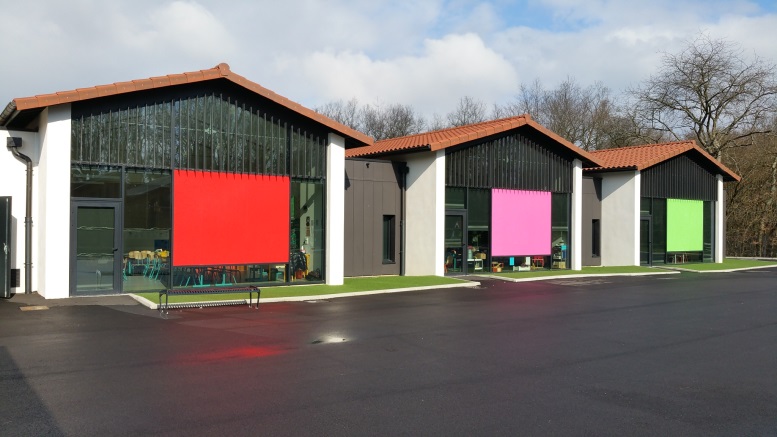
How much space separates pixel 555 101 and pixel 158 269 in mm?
42028

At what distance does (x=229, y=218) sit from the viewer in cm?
1612

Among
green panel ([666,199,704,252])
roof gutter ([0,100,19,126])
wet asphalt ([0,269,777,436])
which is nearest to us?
wet asphalt ([0,269,777,436])


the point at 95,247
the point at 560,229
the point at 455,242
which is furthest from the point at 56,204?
the point at 560,229

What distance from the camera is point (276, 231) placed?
1686 cm

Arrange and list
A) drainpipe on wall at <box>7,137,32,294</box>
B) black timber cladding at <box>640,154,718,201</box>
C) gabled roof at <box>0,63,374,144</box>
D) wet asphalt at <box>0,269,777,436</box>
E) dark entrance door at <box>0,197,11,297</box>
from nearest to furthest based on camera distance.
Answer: wet asphalt at <box>0,269,777,436</box> → gabled roof at <box>0,63,374,144</box> → dark entrance door at <box>0,197,11,297</box> → drainpipe on wall at <box>7,137,32,294</box> → black timber cladding at <box>640,154,718,201</box>

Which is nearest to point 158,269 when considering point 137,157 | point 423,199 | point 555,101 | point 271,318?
point 137,157

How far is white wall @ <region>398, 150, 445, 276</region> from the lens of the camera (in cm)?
2003

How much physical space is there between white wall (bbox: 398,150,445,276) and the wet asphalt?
262 inches

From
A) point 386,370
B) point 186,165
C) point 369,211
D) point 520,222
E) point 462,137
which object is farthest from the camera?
point 520,222

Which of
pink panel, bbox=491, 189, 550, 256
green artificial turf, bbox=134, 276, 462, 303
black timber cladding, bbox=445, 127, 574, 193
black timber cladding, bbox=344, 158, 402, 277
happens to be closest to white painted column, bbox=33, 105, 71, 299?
green artificial turf, bbox=134, 276, 462, 303

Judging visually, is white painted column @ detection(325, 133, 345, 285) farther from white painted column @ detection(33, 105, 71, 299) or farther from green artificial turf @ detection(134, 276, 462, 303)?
white painted column @ detection(33, 105, 71, 299)

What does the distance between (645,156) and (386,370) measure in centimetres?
2248

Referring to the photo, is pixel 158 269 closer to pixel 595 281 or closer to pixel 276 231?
pixel 276 231

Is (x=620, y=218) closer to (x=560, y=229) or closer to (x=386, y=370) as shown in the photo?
(x=560, y=229)
